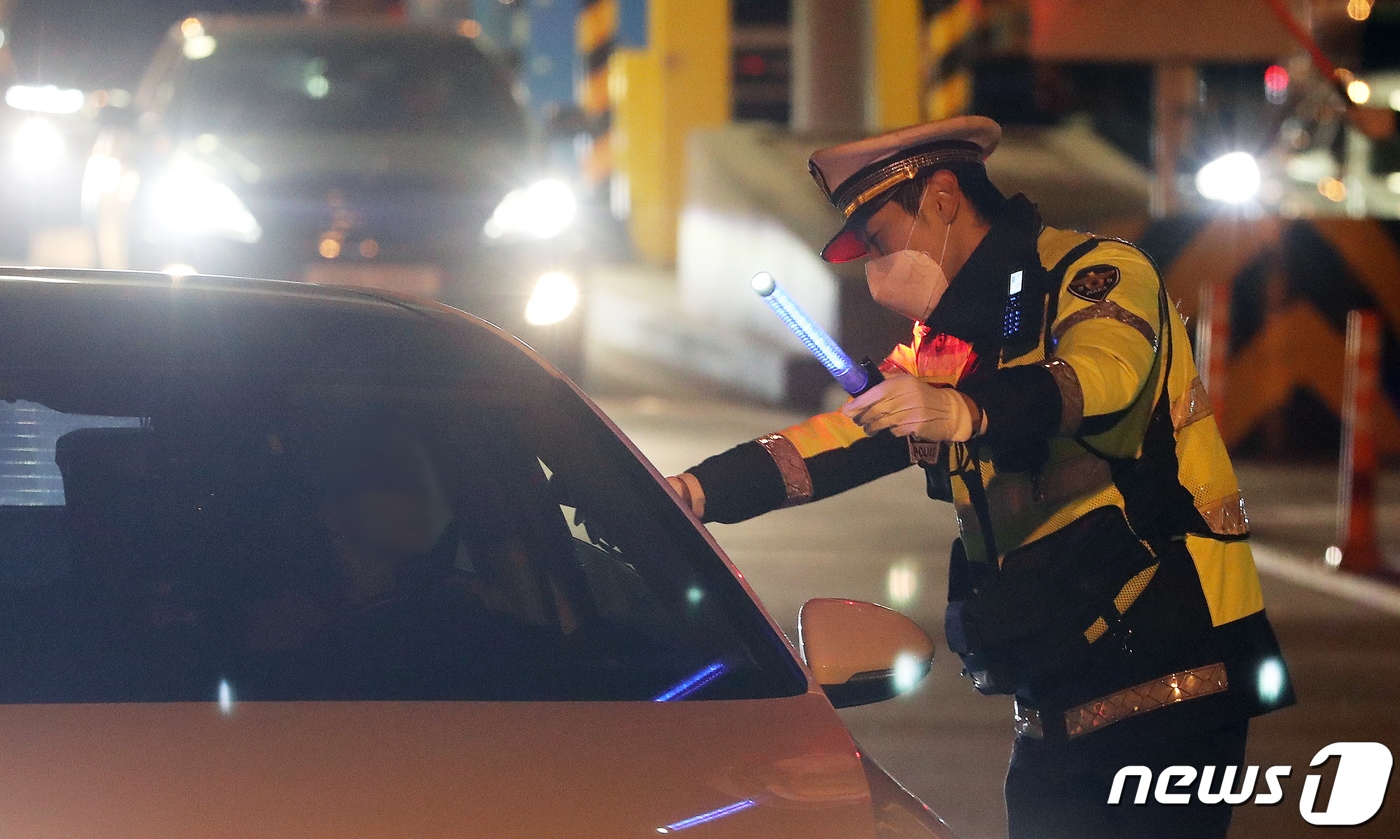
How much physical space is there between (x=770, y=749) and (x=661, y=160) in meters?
17.7

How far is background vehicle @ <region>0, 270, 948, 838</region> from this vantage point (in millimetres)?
2576

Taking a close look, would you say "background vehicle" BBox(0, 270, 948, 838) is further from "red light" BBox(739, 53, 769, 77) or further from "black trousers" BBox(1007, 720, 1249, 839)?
"red light" BBox(739, 53, 769, 77)

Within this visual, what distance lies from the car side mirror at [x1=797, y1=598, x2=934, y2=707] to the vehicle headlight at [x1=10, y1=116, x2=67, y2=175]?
650 inches

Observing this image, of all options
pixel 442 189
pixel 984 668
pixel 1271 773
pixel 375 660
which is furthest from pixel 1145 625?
pixel 442 189

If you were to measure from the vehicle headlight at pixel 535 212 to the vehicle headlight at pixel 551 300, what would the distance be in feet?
0.64

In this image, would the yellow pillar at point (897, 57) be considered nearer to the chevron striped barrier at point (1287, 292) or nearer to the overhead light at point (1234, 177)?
the chevron striped barrier at point (1287, 292)

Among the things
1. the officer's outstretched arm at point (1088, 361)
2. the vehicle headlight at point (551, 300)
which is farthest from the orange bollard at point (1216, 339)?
the officer's outstretched arm at point (1088, 361)

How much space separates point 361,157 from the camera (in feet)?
33.5

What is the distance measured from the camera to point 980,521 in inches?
139

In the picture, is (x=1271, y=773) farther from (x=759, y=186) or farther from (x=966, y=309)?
(x=759, y=186)

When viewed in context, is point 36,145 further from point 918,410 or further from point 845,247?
point 918,410

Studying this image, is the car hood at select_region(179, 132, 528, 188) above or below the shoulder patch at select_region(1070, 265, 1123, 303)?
below

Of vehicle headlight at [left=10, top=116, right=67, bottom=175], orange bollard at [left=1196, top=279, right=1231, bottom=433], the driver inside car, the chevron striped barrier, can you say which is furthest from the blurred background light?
the driver inside car

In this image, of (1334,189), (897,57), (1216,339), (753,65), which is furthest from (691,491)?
(753,65)
